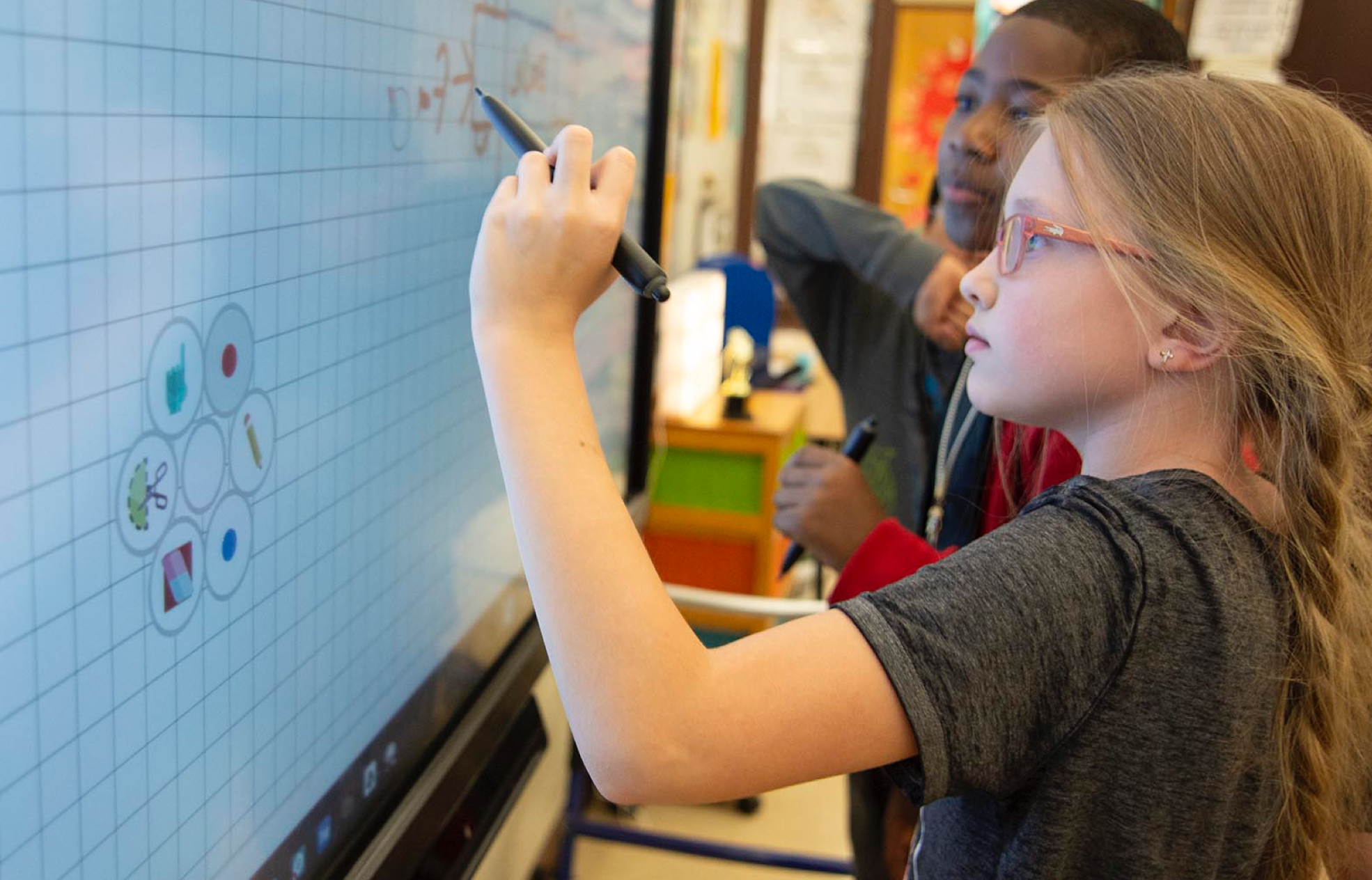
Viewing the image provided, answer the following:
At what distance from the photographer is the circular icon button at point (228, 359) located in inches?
18.7

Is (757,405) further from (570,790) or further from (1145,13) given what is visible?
(1145,13)

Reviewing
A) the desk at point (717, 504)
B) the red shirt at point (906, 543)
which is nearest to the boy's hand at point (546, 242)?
the red shirt at point (906, 543)

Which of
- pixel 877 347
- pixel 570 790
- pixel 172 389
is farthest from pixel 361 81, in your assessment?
pixel 570 790

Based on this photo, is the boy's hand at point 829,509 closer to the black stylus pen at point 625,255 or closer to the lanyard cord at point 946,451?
the lanyard cord at point 946,451

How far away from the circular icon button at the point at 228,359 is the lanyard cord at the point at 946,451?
709 millimetres

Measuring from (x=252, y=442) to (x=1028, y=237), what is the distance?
0.42 m

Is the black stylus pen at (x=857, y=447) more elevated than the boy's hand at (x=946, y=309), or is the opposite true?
the boy's hand at (x=946, y=309)

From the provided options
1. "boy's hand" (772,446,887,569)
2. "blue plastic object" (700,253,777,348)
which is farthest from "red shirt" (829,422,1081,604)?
"blue plastic object" (700,253,777,348)

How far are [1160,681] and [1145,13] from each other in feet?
2.41

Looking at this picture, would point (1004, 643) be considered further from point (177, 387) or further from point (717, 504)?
point (717, 504)

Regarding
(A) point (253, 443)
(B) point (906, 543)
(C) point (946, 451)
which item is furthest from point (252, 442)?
(C) point (946, 451)

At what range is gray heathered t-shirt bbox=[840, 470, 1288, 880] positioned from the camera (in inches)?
20.1

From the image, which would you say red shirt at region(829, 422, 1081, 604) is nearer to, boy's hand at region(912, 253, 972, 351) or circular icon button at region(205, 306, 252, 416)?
boy's hand at region(912, 253, 972, 351)

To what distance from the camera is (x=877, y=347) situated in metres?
1.42
